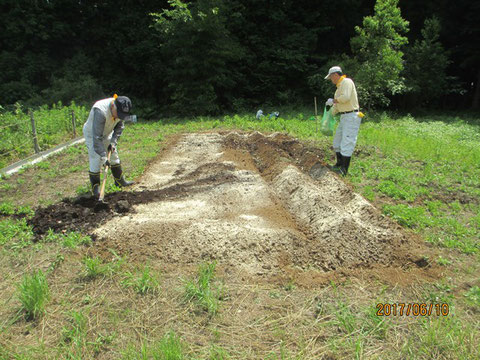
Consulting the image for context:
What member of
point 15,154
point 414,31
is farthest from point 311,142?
point 414,31

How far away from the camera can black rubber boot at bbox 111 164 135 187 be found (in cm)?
596

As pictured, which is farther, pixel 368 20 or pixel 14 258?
pixel 368 20

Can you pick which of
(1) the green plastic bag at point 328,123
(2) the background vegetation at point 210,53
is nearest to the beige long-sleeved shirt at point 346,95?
(1) the green plastic bag at point 328,123

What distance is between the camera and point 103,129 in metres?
5.14

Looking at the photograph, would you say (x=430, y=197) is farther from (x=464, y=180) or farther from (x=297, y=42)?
(x=297, y=42)

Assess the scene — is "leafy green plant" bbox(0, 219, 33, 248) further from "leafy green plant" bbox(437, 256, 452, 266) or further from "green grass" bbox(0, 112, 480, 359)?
"leafy green plant" bbox(437, 256, 452, 266)

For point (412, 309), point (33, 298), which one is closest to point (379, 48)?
point (412, 309)

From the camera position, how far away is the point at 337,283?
10.5ft

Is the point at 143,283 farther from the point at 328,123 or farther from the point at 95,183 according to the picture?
the point at 328,123

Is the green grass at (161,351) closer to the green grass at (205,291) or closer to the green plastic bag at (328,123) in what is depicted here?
the green grass at (205,291)

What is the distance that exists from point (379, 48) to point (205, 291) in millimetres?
13857

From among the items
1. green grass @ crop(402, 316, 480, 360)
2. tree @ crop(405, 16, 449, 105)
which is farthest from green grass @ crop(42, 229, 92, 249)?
tree @ crop(405, 16, 449, 105)

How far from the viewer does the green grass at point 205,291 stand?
2.90m

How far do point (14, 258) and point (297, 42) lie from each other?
60.8 feet
